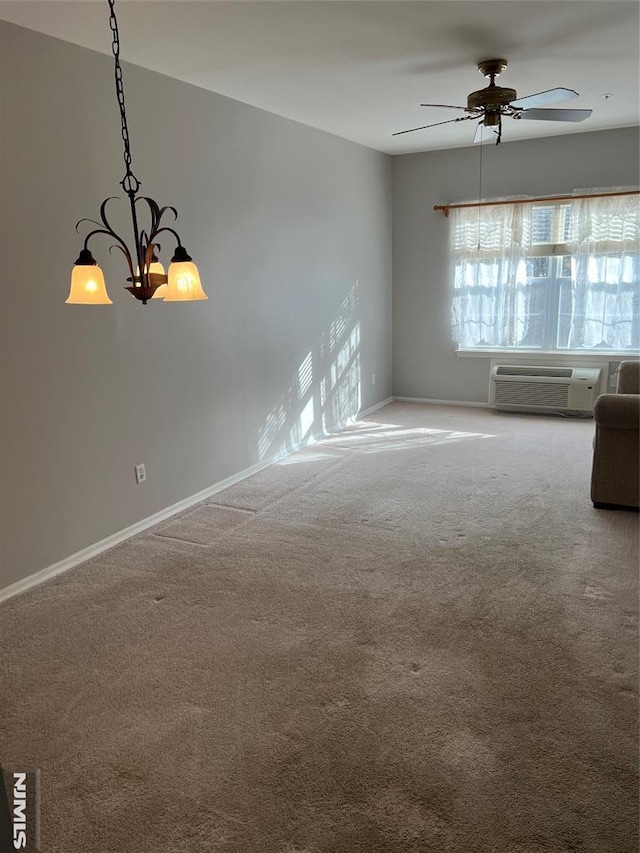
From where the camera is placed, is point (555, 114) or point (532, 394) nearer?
point (555, 114)

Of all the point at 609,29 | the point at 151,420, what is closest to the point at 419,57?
the point at 609,29

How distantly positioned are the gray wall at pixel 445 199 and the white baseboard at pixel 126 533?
2487mm

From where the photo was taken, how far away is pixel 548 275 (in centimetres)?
636

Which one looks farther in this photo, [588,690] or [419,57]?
[419,57]

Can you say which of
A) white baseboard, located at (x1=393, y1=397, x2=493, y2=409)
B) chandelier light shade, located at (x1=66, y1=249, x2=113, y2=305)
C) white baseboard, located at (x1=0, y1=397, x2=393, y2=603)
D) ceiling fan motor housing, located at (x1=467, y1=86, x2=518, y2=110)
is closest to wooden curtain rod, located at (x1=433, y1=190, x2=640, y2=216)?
white baseboard, located at (x1=393, y1=397, x2=493, y2=409)

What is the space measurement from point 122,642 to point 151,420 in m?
1.54

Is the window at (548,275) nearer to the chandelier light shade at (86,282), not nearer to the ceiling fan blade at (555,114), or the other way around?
the ceiling fan blade at (555,114)

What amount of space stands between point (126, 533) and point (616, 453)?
297cm

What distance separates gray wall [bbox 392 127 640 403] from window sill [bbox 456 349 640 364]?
5.0 inches

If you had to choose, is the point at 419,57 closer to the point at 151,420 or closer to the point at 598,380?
the point at 151,420

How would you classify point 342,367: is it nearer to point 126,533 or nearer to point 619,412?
point 619,412

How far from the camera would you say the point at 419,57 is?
11.7ft

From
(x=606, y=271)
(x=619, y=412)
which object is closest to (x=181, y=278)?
(x=619, y=412)

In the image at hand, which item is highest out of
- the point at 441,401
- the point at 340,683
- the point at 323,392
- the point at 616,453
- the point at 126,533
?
the point at 323,392
